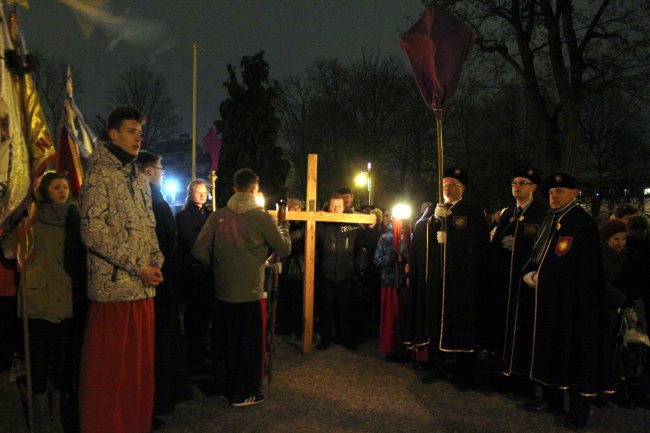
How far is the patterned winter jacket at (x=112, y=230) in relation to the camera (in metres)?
3.95

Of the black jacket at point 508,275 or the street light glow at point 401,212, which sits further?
the street light glow at point 401,212

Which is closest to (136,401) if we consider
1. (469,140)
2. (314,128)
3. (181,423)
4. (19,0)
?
(181,423)

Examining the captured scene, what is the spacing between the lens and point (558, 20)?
16359mm

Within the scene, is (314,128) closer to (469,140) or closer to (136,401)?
(469,140)

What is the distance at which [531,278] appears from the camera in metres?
5.36

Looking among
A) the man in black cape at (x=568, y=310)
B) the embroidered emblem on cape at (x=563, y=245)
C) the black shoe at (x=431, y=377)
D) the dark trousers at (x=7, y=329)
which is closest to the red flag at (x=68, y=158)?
the dark trousers at (x=7, y=329)

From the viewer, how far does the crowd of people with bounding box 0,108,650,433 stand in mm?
4062

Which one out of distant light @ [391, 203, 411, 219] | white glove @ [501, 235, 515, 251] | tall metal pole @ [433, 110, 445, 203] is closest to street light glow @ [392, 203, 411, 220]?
distant light @ [391, 203, 411, 219]

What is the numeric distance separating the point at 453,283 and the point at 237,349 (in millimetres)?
2496

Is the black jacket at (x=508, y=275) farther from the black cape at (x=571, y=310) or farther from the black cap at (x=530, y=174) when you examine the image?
the black cape at (x=571, y=310)

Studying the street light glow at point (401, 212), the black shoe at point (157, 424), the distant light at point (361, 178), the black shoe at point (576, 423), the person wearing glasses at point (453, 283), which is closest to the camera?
the black shoe at point (157, 424)

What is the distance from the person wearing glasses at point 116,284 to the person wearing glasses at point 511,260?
3596 millimetres

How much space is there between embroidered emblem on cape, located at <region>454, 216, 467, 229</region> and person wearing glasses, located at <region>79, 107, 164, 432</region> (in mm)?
3412

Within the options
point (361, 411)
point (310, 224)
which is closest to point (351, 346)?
point (310, 224)
